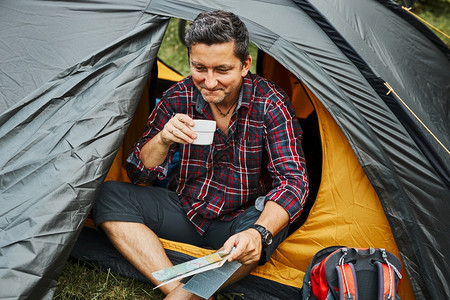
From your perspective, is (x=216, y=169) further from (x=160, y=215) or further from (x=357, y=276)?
(x=357, y=276)

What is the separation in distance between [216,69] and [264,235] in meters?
0.56

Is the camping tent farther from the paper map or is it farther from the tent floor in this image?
the paper map

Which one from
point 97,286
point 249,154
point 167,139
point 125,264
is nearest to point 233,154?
point 249,154

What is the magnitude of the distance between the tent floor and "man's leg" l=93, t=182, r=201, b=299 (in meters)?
0.10

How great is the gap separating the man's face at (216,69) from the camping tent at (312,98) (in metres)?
0.16

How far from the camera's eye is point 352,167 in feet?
6.21

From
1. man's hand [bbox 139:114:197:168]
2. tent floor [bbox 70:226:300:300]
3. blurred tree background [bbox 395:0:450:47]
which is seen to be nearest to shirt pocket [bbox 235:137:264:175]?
man's hand [bbox 139:114:197:168]

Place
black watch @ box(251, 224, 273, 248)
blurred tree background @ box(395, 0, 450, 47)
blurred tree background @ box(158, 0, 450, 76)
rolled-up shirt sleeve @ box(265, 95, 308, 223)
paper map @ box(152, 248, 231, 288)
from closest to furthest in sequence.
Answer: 1. paper map @ box(152, 248, 231, 288)
2. black watch @ box(251, 224, 273, 248)
3. rolled-up shirt sleeve @ box(265, 95, 308, 223)
4. blurred tree background @ box(158, 0, 450, 76)
5. blurred tree background @ box(395, 0, 450, 47)

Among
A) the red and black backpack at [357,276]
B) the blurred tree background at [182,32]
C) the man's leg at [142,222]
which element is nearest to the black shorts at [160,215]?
the man's leg at [142,222]

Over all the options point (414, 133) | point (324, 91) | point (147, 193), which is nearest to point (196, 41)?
point (324, 91)

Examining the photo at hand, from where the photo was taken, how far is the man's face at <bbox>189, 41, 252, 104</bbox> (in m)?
1.74

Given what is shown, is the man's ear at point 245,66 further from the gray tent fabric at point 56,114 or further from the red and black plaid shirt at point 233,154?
the gray tent fabric at point 56,114

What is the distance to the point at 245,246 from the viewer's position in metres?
1.60

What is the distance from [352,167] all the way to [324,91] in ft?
0.95
